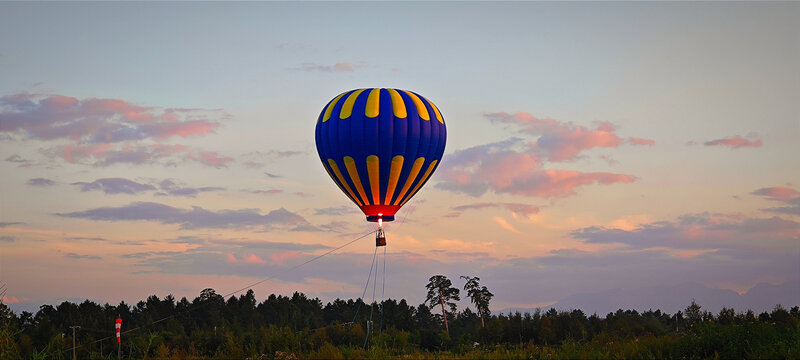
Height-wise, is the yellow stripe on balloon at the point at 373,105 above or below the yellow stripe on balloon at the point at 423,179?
above

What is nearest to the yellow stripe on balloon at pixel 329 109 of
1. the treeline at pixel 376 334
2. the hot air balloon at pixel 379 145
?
the hot air balloon at pixel 379 145

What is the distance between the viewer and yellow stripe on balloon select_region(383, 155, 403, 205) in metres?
45.0

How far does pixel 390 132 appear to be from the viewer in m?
44.6

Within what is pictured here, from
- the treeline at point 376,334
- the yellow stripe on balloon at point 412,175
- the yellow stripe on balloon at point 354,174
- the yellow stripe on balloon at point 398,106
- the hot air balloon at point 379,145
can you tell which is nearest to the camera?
the treeline at point 376,334

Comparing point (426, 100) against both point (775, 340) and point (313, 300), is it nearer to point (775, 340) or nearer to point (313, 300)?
point (775, 340)

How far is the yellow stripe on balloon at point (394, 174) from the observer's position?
45013 mm

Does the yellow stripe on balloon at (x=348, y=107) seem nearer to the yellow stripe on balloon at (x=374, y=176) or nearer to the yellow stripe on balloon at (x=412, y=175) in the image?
the yellow stripe on balloon at (x=374, y=176)

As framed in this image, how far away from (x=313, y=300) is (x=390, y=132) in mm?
125285

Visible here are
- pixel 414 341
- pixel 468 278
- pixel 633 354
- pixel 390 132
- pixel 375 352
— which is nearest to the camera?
pixel 633 354

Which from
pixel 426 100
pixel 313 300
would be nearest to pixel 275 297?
pixel 313 300

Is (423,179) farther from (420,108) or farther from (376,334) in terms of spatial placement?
(376,334)

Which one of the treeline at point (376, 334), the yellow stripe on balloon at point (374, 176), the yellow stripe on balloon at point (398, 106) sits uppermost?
the yellow stripe on balloon at point (398, 106)

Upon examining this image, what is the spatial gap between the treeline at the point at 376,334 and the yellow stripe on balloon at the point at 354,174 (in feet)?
22.8

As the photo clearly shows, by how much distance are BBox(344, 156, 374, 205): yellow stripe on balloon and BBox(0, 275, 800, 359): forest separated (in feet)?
24.9
